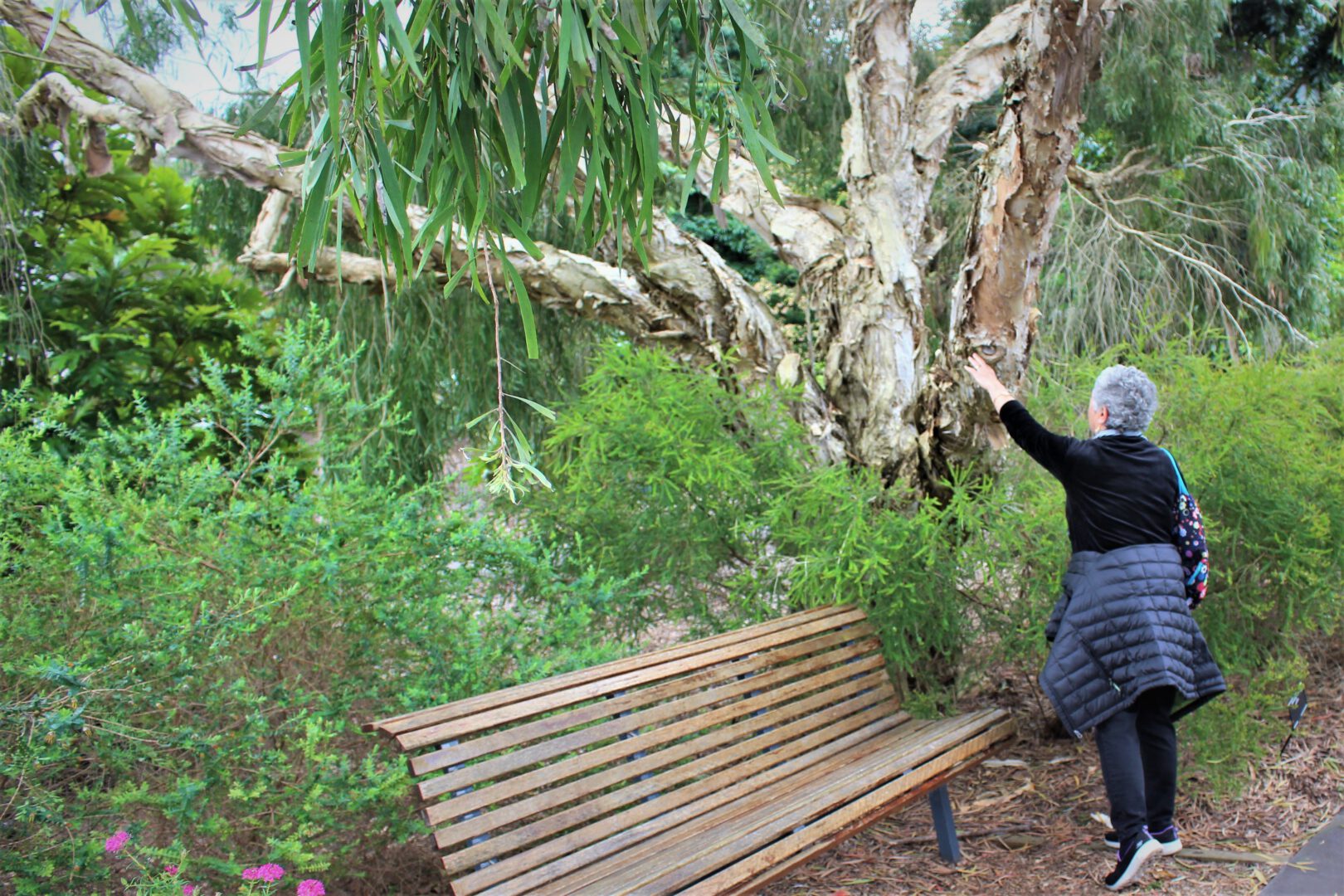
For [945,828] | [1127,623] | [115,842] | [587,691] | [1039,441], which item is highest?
[1039,441]

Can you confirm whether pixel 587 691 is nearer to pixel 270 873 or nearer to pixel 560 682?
pixel 560 682

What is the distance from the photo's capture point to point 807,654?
376cm

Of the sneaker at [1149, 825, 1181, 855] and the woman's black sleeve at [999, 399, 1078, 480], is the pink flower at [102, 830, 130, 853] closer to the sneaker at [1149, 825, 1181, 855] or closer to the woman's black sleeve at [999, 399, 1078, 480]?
the woman's black sleeve at [999, 399, 1078, 480]

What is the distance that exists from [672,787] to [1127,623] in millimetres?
1494

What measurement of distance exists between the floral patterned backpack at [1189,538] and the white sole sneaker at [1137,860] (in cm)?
76

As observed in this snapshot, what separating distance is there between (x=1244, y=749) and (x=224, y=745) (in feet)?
12.2

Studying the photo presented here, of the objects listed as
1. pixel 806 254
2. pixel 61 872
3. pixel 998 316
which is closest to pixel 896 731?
pixel 998 316

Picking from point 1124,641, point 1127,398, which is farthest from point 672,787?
point 1127,398

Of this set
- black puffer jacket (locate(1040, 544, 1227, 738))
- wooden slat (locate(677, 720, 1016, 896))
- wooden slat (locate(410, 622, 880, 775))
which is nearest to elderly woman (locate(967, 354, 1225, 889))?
black puffer jacket (locate(1040, 544, 1227, 738))

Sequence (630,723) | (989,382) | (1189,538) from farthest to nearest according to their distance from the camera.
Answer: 1. (989,382)
2. (1189,538)
3. (630,723)

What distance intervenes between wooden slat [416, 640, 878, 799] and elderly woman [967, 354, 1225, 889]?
0.73 metres

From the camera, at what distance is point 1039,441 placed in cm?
361

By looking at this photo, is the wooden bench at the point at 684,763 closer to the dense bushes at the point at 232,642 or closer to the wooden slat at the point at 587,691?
the wooden slat at the point at 587,691

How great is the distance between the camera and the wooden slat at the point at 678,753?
2520 mm
